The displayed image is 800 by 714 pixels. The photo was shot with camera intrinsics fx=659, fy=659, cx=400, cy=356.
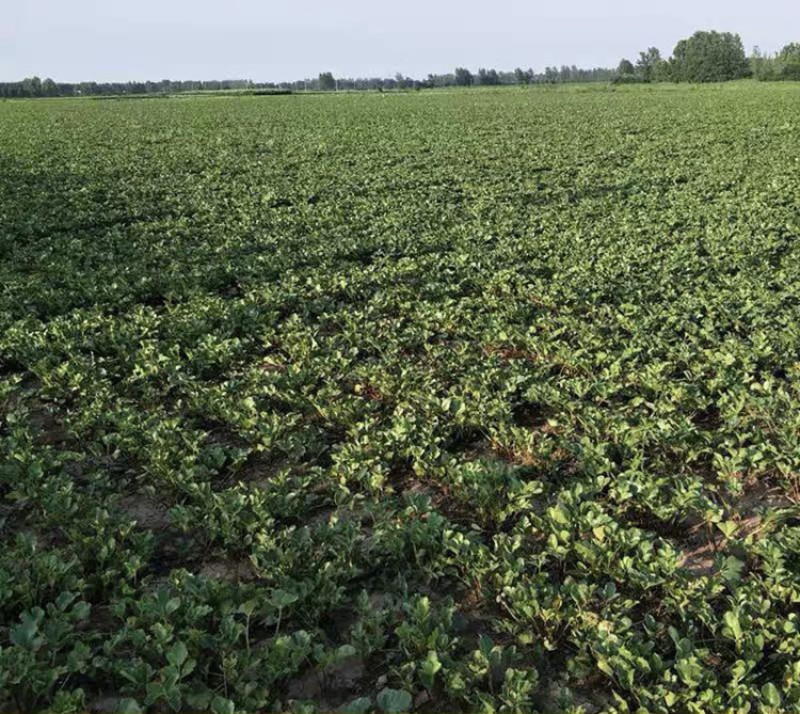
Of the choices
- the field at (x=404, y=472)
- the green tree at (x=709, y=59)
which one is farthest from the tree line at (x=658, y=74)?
the field at (x=404, y=472)

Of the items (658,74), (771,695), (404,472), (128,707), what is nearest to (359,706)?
(128,707)

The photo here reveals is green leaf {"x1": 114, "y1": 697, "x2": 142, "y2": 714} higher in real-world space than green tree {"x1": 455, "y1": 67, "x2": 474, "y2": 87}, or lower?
lower

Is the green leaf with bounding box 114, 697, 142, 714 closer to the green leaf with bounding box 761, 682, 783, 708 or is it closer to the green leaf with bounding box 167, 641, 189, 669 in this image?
the green leaf with bounding box 167, 641, 189, 669

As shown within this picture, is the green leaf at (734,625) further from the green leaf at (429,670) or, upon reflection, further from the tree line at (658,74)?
the tree line at (658,74)

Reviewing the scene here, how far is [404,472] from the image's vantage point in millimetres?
4895

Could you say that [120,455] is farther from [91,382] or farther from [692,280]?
[692,280]

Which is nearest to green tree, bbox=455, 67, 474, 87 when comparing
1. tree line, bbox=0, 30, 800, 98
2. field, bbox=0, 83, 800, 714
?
tree line, bbox=0, 30, 800, 98

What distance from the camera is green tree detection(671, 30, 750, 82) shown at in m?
115

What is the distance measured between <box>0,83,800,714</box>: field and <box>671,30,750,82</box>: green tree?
12147 centimetres

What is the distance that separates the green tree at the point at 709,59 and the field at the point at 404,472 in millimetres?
121473

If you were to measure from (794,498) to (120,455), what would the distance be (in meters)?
4.84

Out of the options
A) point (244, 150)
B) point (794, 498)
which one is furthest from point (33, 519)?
point (244, 150)

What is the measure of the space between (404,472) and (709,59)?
137 m

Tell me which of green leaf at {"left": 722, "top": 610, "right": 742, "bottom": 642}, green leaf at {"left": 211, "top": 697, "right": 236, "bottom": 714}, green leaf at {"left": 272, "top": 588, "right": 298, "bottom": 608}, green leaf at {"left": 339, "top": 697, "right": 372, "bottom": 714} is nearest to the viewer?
green leaf at {"left": 211, "top": 697, "right": 236, "bottom": 714}
